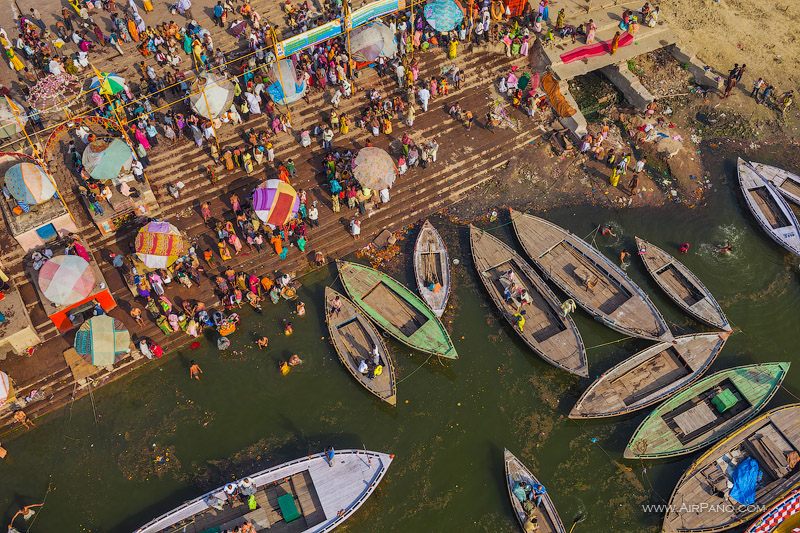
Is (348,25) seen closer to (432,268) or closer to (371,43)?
(371,43)

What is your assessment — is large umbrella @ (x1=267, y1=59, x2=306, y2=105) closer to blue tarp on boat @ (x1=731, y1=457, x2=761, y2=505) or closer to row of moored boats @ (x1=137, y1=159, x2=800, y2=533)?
row of moored boats @ (x1=137, y1=159, x2=800, y2=533)

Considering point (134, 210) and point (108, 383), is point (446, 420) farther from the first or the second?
point (134, 210)

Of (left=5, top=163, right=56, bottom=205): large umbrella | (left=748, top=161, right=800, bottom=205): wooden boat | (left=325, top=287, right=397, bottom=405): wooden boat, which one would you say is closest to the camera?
(left=325, top=287, right=397, bottom=405): wooden boat

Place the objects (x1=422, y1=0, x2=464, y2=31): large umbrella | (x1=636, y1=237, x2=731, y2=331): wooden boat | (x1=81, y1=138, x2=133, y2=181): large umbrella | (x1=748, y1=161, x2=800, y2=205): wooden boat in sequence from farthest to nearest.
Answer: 1. (x1=422, y1=0, x2=464, y2=31): large umbrella
2. (x1=748, y1=161, x2=800, y2=205): wooden boat
3. (x1=636, y1=237, x2=731, y2=331): wooden boat
4. (x1=81, y1=138, x2=133, y2=181): large umbrella

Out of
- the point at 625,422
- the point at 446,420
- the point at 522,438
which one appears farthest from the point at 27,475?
the point at 625,422

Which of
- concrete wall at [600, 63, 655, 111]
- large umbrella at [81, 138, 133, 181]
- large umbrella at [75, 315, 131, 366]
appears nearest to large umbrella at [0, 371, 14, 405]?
large umbrella at [75, 315, 131, 366]

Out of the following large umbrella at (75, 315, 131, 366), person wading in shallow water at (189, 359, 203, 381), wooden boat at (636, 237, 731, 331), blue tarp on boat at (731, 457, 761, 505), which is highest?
large umbrella at (75, 315, 131, 366)

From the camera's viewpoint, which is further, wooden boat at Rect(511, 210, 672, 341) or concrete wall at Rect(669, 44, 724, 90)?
concrete wall at Rect(669, 44, 724, 90)

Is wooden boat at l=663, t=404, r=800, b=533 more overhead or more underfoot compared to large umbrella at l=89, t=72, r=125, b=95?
more underfoot
